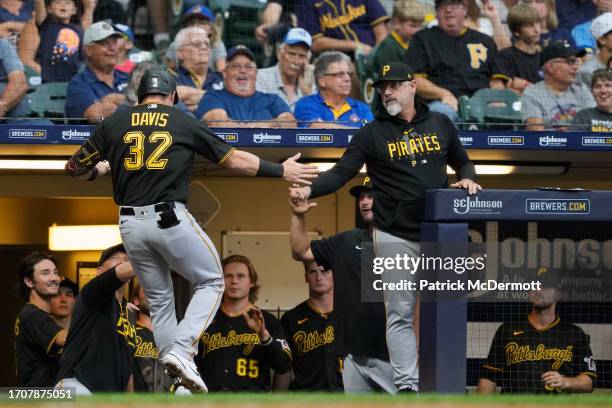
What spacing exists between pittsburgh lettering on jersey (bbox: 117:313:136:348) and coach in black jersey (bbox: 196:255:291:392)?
25.0 inches

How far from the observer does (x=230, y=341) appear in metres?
7.66

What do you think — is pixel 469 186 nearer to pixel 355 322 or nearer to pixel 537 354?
pixel 355 322

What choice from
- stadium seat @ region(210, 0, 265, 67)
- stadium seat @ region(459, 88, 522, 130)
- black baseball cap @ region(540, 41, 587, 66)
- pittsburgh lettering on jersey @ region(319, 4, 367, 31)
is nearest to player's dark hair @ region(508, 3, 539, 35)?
black baseball cap @ region(540, 41, 587, 66)

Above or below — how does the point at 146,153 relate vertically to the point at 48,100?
below

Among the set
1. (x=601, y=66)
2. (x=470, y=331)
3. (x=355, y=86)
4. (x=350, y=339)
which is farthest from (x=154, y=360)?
(x=601, y=66)

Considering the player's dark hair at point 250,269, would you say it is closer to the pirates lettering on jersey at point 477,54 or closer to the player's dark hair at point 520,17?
the pirates lettering on jersey at point 477,54

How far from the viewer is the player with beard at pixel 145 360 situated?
24.8ft

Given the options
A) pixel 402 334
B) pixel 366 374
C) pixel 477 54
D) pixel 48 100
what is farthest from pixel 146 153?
pixel 477 54

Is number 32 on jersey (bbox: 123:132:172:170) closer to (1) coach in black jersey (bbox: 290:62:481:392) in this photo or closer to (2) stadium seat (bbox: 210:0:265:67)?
(1) coach in black jersey (bbox: 290:62:481:392)

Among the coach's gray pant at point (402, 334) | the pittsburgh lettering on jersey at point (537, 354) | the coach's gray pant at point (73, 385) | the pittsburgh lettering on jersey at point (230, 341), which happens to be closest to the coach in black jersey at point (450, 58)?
the pittsburgh lettering on jersey at point (230, 341)

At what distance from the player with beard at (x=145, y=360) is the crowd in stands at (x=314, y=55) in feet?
5.38

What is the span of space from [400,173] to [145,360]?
7.89ft

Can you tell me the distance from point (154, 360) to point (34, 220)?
→ 2.97m

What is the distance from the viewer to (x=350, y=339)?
6668mm
